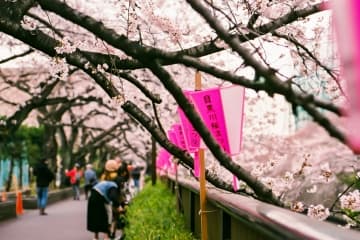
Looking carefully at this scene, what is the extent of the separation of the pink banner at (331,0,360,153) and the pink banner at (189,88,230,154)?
543cm

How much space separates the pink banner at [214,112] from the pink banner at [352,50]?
214 inches

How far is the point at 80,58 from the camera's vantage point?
539 cm

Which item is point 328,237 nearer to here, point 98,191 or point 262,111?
point 98,191

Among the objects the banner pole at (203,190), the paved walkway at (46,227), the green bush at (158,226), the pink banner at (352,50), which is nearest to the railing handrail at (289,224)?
the pink banner at (352,50)

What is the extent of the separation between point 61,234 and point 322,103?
13956 mm

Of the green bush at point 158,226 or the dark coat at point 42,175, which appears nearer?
the green bush at point 158,226

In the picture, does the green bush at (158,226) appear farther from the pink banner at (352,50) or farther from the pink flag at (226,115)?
the pink banner at (352,50)

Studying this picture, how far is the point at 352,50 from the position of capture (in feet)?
3.93

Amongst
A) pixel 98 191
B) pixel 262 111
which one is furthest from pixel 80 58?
pixel 262 111

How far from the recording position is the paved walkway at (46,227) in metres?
14.9

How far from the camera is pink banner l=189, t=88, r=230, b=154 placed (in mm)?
6719

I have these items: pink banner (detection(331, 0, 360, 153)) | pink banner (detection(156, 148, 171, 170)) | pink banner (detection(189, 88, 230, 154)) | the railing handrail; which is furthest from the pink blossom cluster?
pink banner (detection(156, 148, 171, 170))

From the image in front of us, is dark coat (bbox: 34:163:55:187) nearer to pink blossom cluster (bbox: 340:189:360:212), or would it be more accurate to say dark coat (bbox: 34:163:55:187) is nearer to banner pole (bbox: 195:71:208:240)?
banner pole (bbox: 195:71:208:240)

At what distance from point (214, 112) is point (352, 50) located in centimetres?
564
